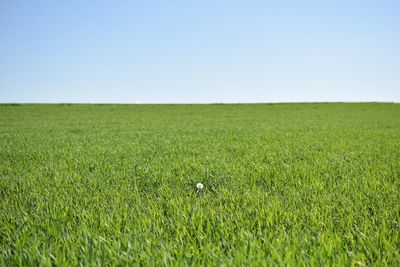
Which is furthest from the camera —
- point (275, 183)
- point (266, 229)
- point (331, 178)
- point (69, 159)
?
point (69, 159)

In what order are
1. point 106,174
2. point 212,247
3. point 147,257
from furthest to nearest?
point 106,174, point 212,247, point 147,257

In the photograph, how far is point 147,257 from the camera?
168 cm

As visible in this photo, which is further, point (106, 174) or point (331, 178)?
point (106, 174)

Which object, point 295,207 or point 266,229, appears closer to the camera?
point 266,229

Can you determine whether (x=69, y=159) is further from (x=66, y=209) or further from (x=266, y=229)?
(x=266, y=229)

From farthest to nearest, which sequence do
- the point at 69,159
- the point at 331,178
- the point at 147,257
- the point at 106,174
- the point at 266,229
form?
the point at 69,159 < the point at 106,174 < the point at 331,178 < the point at 266,229 < the point at 147,257

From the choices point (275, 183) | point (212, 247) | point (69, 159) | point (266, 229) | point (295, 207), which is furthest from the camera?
point (69, 159)

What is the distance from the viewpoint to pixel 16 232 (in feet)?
7.11

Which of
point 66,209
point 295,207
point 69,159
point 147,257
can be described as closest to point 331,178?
point 295,207

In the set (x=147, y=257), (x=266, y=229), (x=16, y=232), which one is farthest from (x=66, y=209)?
(x=266, y=229)

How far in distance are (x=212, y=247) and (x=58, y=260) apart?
0.97 metres

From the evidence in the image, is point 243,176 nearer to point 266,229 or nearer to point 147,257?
point 266,229

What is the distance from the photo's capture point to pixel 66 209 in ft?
8.53

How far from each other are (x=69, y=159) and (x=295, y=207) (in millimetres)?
4591
